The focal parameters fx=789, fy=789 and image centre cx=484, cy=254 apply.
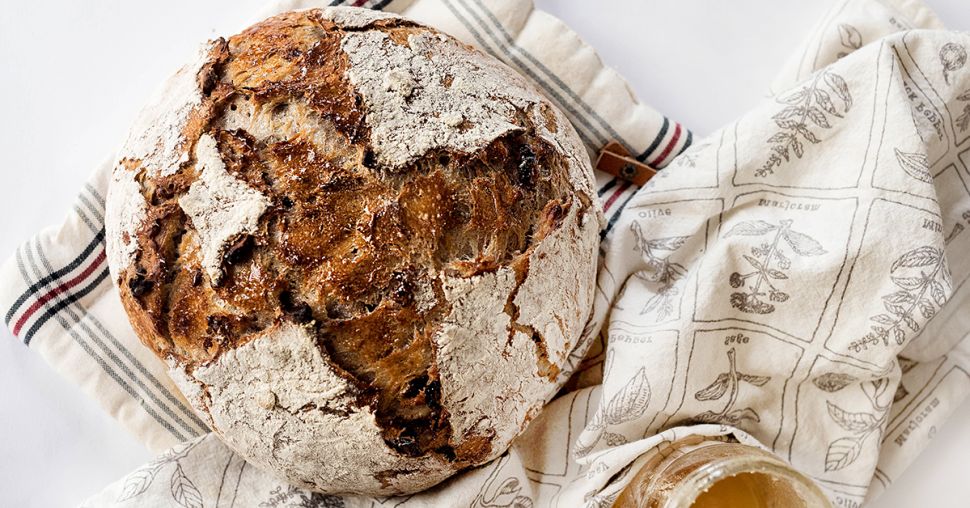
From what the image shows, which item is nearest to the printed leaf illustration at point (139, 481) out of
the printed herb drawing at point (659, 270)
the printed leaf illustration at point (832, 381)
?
the printed herb drawing at point (659, 270)

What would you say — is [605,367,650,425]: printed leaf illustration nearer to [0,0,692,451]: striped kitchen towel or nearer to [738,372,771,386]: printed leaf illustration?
[738,372,771,386]: printed leaf illustration

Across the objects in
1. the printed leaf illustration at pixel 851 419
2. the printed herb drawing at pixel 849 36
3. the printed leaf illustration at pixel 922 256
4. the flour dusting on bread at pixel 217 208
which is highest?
the flour dusting on bread at pixel 217 208

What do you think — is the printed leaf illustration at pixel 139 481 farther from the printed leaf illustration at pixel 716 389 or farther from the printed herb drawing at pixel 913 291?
the printed herb drawing at pixel 913 291

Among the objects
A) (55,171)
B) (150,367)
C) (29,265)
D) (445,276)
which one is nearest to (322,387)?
(445,276)

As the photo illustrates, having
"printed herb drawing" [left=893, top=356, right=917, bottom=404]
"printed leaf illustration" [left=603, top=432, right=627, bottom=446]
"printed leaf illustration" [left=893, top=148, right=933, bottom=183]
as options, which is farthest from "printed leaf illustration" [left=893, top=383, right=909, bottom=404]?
"printed leaf illustration" [left=603, top=432, right=627, bottom=446]

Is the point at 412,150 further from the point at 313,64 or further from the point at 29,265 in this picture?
the point at 29,265

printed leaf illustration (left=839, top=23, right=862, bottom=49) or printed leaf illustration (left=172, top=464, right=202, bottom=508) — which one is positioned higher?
printed leaf illustration (left=839, top=23, right=862, bottom=49)

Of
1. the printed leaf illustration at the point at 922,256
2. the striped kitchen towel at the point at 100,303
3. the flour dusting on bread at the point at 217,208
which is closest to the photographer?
the flour dusting on bread at the point at 217,208
